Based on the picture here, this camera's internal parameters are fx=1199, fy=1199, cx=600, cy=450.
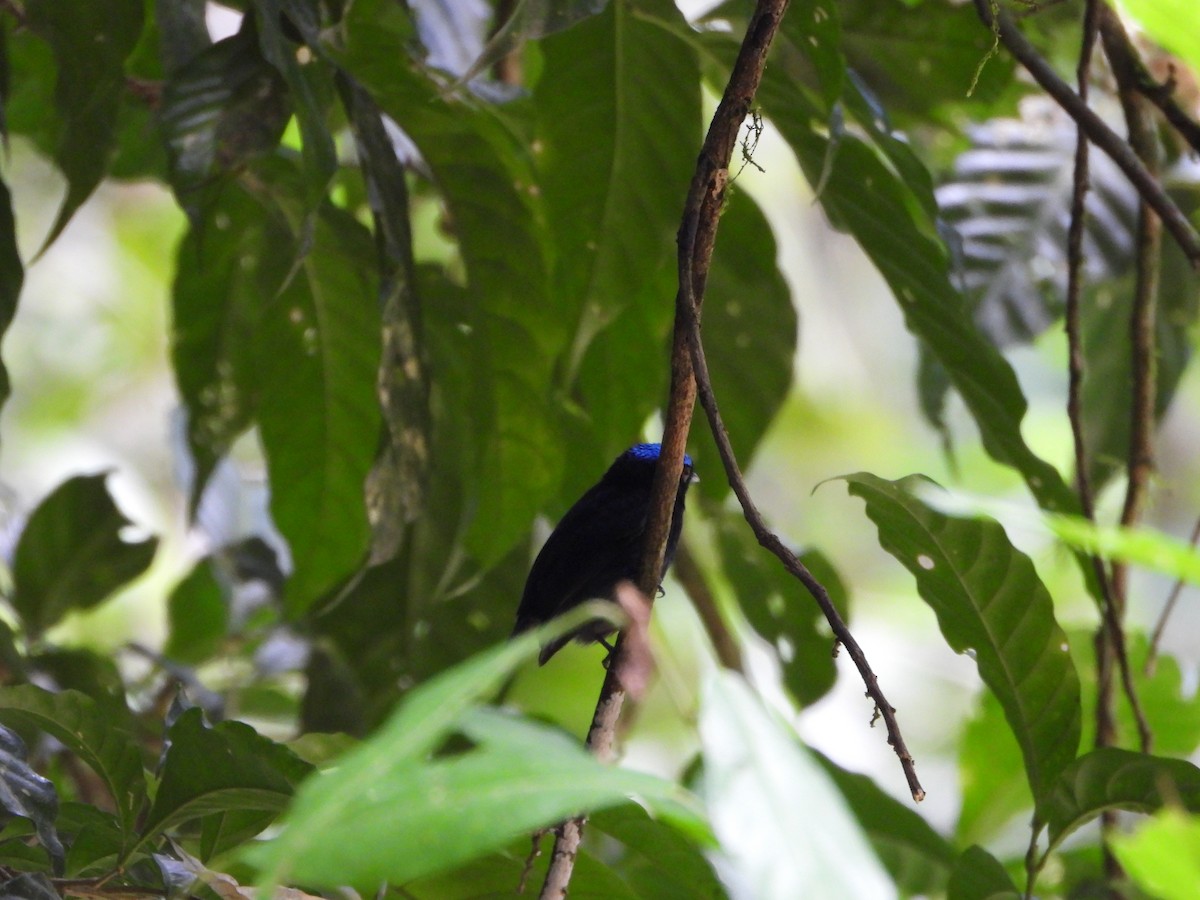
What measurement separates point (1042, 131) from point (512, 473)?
2.07 meters

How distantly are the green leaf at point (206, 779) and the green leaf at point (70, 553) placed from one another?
5.25ft

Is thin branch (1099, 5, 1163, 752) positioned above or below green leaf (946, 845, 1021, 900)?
above

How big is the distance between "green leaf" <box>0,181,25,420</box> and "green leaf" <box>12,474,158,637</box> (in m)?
1.22

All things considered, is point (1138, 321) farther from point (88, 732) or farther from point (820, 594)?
point (88, 732)

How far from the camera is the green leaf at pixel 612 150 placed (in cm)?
210

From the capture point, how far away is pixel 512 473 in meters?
2.25

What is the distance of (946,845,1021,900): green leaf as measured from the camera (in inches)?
67.4

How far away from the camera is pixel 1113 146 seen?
1.73 metres

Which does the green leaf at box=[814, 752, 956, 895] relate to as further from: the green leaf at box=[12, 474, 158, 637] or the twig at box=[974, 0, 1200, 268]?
the green leaf at box=[12, 474, 158, 637]

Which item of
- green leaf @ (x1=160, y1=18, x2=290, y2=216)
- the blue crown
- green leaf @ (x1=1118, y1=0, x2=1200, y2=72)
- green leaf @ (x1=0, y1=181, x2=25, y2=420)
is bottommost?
the blue crown

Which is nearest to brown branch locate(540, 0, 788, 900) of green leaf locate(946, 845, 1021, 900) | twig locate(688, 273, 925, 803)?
twig locate(688, 273, 925, 803)

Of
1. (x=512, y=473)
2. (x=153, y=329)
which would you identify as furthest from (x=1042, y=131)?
(x=153, y=329)

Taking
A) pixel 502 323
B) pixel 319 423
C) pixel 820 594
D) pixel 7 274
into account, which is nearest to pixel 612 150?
pixel 502 323

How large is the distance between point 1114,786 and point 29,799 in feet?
4.61
